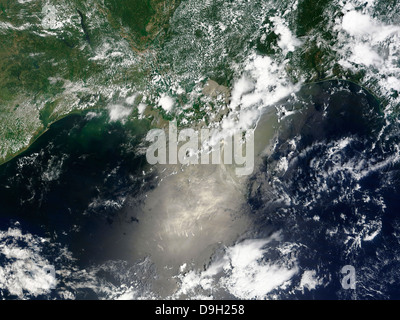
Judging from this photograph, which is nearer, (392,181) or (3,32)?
(392,181)

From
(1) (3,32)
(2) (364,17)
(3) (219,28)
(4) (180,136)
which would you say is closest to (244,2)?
(3) (219,28)

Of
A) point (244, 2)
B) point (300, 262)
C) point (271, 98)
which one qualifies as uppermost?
point (244, 2)

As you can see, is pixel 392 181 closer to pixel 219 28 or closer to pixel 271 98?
pixel 271 98

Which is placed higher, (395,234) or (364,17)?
(364,17)

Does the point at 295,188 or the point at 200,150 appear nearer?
the point at 295,188

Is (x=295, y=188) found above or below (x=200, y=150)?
below

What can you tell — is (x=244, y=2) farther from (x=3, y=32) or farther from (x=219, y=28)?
(x=3, y=32)
